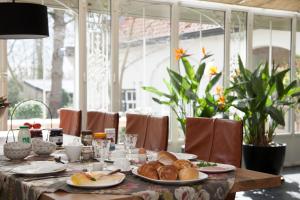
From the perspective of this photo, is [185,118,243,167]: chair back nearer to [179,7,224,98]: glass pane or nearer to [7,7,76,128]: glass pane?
[7,7,76,128]: glass pane

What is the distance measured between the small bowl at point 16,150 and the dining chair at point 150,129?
3.06 ft

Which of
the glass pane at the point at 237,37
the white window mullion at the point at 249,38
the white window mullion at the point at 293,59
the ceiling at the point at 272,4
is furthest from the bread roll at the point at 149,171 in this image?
the white window mullion at the point at 293,59

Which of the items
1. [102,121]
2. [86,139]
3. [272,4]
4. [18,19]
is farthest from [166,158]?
[272,4]

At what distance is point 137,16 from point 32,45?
48.5 inches

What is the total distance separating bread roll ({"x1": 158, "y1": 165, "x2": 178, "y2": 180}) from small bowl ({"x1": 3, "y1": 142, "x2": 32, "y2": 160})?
858 mm

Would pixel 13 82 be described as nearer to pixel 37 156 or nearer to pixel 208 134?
pixel 37 156

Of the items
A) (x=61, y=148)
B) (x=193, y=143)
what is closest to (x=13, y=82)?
(x=61, y=148)

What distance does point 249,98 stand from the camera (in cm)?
461

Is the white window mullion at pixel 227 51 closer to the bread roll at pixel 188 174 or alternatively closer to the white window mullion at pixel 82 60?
the white window mullion at pixel 82 60

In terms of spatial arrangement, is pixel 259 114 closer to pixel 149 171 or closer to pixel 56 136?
pixel 56 136

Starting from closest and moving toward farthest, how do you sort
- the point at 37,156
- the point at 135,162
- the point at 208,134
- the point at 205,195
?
the point at 205,195
the point at 135,162
the point at 37,156
the point at 208,134

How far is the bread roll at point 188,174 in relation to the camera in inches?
67.1

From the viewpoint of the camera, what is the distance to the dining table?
5.07 ft

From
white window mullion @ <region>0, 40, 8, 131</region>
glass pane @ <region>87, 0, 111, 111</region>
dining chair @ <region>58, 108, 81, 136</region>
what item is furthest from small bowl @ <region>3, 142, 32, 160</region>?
glass pane @ <region>87, 0, 111, 111</region>
